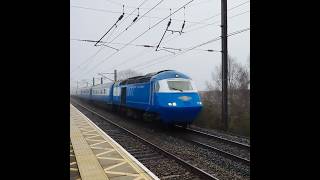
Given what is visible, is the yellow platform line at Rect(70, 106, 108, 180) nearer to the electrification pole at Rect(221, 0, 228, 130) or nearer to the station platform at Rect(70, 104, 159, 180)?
the station platform at Rect(70, 104, 159, 180)

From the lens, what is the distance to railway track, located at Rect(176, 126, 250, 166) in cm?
900

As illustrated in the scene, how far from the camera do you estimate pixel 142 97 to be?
15.7 m

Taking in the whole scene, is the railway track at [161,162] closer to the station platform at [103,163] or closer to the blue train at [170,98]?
the station platform at [103,163]

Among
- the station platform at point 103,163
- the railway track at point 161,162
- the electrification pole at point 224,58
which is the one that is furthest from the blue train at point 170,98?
the station platform at point 103,163

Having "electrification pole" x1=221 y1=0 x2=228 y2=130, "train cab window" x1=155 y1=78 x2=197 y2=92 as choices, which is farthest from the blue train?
"electrification pole" x1=221 y1=0 x2=228 y2=130

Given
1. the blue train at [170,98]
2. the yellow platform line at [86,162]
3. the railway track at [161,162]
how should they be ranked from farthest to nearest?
the blue train at [170,98]
the railway track at [161,162]
the yellow platform line at [86,162]

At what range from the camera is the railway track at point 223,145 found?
8996 mm

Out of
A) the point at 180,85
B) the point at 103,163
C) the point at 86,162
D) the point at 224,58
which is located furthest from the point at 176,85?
the point at 86,162

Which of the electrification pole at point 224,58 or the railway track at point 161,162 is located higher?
the electrification pole at point 224,58

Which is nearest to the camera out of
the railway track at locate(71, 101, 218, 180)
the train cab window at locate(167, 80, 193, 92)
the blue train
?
the railway track at locate(71, 101, 218, 180)

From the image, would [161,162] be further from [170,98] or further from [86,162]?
[170,98]
